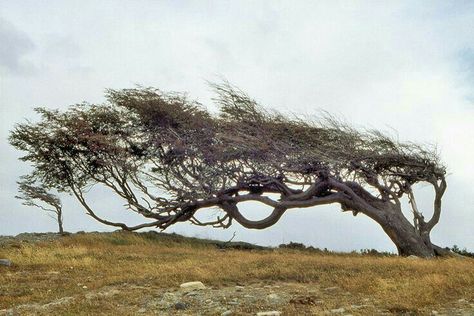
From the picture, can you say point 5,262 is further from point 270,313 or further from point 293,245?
point 293,245

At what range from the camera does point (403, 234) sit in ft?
81.8

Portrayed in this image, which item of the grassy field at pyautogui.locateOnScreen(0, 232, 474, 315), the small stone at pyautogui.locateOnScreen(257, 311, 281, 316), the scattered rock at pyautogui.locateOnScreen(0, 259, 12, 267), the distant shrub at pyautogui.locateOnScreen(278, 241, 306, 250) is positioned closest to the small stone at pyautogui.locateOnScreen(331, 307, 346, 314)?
the grassy field at pyautogui.locateOnScreen(0, 232, 474, 315)

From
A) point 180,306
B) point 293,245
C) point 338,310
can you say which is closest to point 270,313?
point 338,310

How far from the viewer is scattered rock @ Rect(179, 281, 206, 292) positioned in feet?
44.3

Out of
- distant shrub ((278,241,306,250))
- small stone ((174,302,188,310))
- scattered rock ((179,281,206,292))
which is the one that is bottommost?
small stone ((174,302,188,310))

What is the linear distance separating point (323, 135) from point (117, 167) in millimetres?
10814

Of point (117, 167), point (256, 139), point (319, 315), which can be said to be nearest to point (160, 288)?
point (319, 315)

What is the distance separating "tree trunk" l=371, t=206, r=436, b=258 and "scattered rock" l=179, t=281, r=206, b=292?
1365 centimetres

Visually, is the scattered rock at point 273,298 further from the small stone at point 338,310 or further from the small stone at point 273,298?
the small stone at point 338,310

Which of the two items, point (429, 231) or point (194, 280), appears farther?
point (429, 231)

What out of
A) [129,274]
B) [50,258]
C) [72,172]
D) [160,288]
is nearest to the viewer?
[160,288]

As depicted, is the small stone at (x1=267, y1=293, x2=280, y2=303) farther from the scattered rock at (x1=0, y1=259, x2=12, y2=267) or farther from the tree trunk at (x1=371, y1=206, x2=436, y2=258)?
the tree trunk at (x1=371, y1=206, x2=436, y2=258)

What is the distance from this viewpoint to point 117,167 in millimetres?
29562

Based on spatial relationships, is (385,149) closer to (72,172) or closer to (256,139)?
(256,139)
